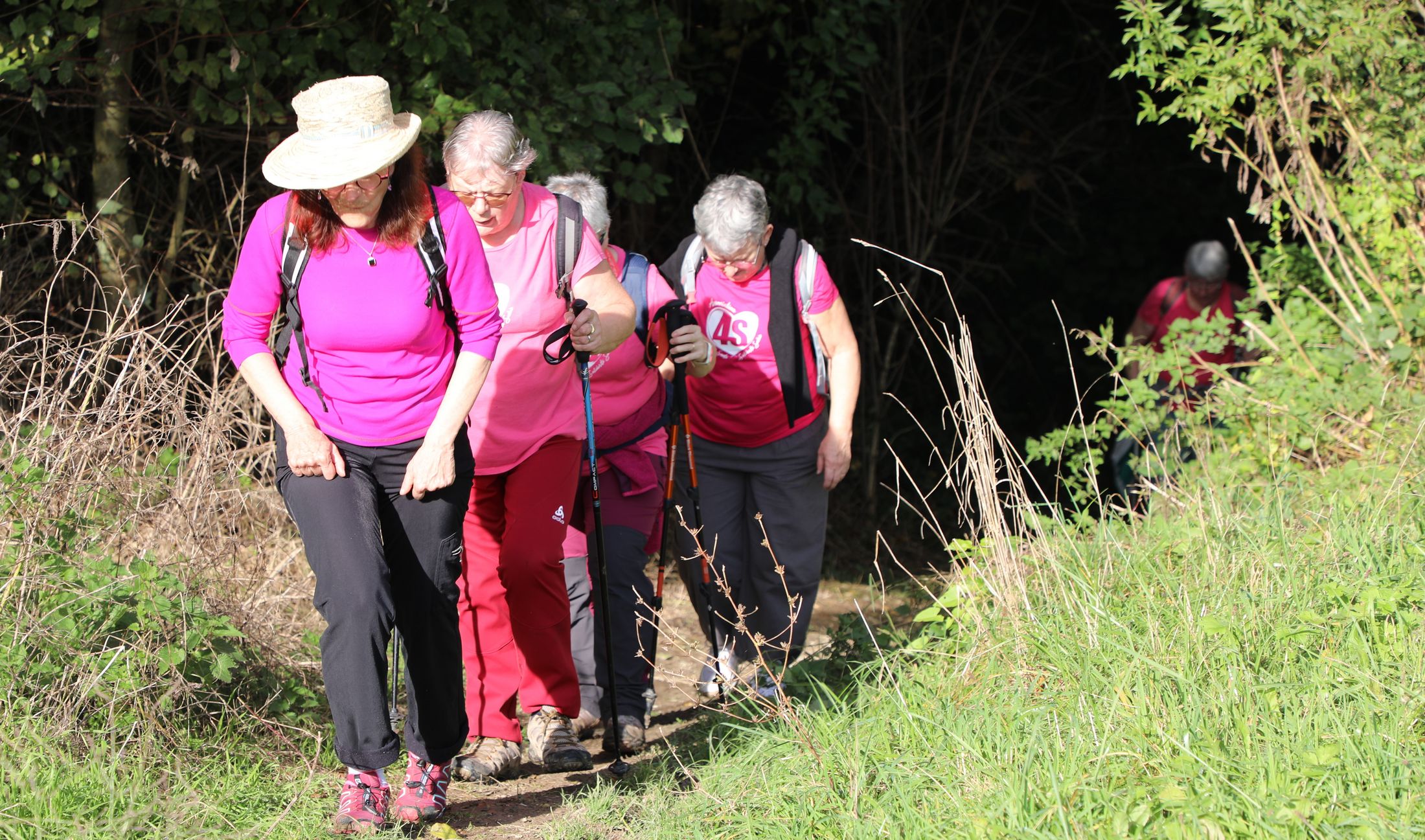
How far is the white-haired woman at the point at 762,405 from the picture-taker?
511 centimetres

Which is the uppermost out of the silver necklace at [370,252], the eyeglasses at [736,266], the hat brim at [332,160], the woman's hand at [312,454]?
the hat brim at [332,160]

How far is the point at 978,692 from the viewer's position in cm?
374

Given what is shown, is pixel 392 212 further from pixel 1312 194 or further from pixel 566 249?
pixel 1312 194

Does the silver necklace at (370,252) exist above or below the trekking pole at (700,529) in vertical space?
above

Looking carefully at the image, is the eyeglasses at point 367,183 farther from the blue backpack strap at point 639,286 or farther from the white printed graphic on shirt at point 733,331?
the white printed graphic on shirt at point 733,331

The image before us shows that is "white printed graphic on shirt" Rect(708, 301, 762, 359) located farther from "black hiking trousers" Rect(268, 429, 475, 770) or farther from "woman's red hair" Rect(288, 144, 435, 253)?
"woman's red hair" Rect(288, 144, 435, 253)

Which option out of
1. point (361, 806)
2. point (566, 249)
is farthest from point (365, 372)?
point (361, 806)

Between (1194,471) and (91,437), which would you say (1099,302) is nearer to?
(1194,471)

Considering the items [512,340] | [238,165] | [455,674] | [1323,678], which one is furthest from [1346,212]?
[238,165]

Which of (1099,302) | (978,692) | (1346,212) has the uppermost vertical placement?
(1346,212)

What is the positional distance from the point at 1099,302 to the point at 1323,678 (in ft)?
27.4

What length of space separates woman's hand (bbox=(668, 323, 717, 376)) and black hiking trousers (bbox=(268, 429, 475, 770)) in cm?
132

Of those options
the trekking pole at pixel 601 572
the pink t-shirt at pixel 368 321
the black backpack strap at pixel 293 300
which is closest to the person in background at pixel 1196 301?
the trekking pole at pixel 601 572

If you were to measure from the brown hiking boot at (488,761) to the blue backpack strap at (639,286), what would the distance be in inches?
60.1
